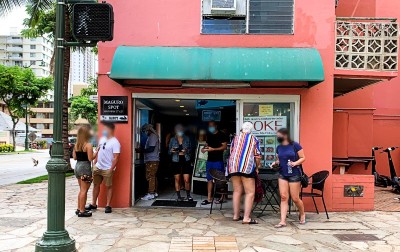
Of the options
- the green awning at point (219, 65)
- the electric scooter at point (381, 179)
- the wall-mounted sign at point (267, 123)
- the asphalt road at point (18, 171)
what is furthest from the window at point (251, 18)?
the asphalt road at point (18, 171)

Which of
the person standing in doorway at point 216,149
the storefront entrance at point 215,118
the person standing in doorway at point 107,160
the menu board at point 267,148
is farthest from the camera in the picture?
the person standing in doorway at point 216,149

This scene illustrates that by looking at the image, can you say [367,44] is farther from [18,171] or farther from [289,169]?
[18,171]

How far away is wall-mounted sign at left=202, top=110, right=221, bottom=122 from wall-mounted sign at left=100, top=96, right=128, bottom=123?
8.40 ft

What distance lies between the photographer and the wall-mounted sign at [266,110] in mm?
8750

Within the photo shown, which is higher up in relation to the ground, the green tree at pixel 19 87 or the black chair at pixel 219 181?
the green tree at pixel 19 87

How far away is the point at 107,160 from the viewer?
319 inches

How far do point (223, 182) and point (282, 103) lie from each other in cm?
215

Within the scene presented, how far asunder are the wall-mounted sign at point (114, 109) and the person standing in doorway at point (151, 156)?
110cm

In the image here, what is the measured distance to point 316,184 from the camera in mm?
7883

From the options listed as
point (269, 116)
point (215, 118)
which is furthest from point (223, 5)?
point (215, 118)

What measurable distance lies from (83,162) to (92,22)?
3550 millimetres

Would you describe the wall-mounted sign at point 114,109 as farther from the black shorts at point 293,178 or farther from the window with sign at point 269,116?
the black shorts at point 293,178

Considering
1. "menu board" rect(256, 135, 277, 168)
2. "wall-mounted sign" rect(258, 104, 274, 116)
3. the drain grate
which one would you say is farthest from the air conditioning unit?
the drain grate

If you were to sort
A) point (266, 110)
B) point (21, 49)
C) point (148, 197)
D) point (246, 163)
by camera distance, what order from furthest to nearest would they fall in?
point (21, 49) → point (148, 197) → point (266, 110) → point (246, 163)
